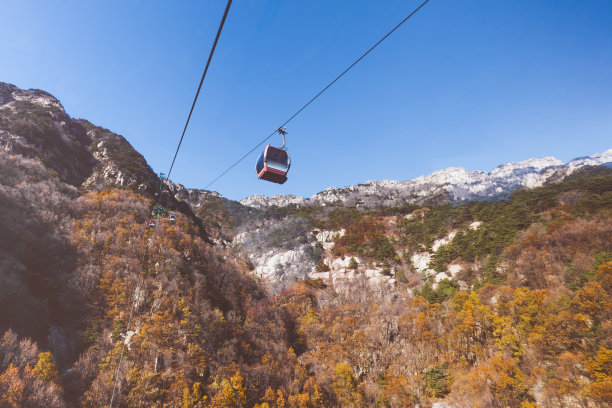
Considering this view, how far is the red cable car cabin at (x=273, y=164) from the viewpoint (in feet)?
36.7

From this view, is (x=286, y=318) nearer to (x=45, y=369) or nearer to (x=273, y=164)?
(x=45, y=369)

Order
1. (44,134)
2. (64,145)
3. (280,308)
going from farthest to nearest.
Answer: (64,145) → (44,134) → (280,308)

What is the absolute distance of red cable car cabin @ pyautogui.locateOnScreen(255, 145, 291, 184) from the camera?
1120 cm

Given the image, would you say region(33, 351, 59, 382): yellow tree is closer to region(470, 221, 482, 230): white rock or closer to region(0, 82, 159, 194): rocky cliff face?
region(0, 82, 159, 194): rocky cliff face

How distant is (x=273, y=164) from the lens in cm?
1134

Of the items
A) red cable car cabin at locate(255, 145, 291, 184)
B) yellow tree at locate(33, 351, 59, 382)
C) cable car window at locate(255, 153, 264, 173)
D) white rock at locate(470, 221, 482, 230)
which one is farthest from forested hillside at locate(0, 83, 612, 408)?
cable car window at locate(255, 153, 264, 173)

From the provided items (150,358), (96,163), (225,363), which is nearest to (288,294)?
(225,363)

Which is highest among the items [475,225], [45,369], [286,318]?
[475,225]

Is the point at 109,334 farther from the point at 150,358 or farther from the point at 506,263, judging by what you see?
the point at 506,263

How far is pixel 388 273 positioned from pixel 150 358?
37660mm

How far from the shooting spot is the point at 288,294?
136 feet

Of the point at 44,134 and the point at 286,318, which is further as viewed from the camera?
the point at 44,134

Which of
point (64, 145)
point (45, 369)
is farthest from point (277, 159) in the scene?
point (64, 145)

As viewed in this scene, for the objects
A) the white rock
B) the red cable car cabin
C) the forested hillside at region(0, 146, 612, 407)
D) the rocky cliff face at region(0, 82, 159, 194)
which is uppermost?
the rocky cliff face at region(0, 82, 159, 194)
